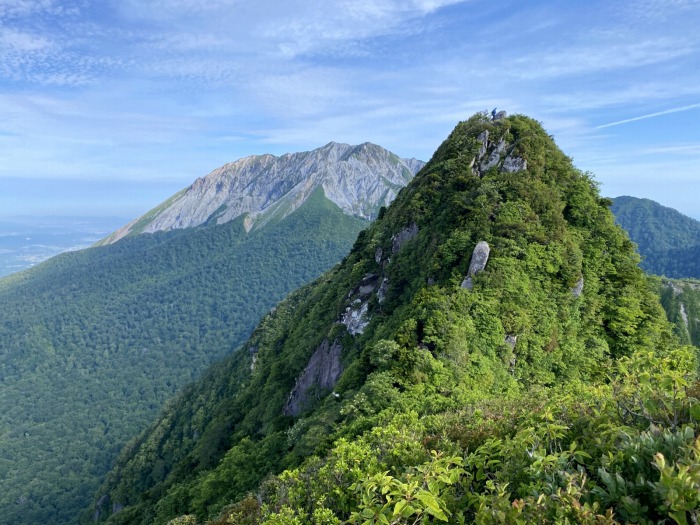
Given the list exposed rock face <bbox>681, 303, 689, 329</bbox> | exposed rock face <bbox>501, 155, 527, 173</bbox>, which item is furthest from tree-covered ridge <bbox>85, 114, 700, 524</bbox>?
exposed rock face <bbox>681, 303, 689, 329</bbox>

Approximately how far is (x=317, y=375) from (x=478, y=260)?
23.5 meters

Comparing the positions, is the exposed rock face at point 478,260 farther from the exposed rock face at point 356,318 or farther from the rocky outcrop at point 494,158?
the rocky outcrop at point 494,158

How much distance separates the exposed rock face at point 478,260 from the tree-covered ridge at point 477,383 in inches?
22.8

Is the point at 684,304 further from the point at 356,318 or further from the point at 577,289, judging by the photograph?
the point at 356,318

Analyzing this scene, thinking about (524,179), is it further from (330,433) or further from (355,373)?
(330,433)

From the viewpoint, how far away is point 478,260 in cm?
3531

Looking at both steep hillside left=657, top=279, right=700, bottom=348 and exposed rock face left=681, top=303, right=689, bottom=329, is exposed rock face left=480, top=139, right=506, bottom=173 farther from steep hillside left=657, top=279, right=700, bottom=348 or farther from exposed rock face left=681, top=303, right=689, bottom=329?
exposed rock face left=681, top=303, right=689, bottom=329

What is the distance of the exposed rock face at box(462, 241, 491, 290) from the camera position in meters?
34.8

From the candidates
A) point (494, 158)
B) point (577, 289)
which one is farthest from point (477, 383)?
point (494, 158)

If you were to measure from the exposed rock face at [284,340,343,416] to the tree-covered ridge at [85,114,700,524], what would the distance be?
1.21 ft

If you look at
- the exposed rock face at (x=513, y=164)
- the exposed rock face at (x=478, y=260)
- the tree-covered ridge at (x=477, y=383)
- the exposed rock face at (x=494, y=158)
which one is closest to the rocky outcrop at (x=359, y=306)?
the tree-covered ridge at (x=477, y=383)

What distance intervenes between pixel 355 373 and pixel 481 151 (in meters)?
34.4

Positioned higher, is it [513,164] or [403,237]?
[513,164]

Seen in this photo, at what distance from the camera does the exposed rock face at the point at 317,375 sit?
44688 mm
